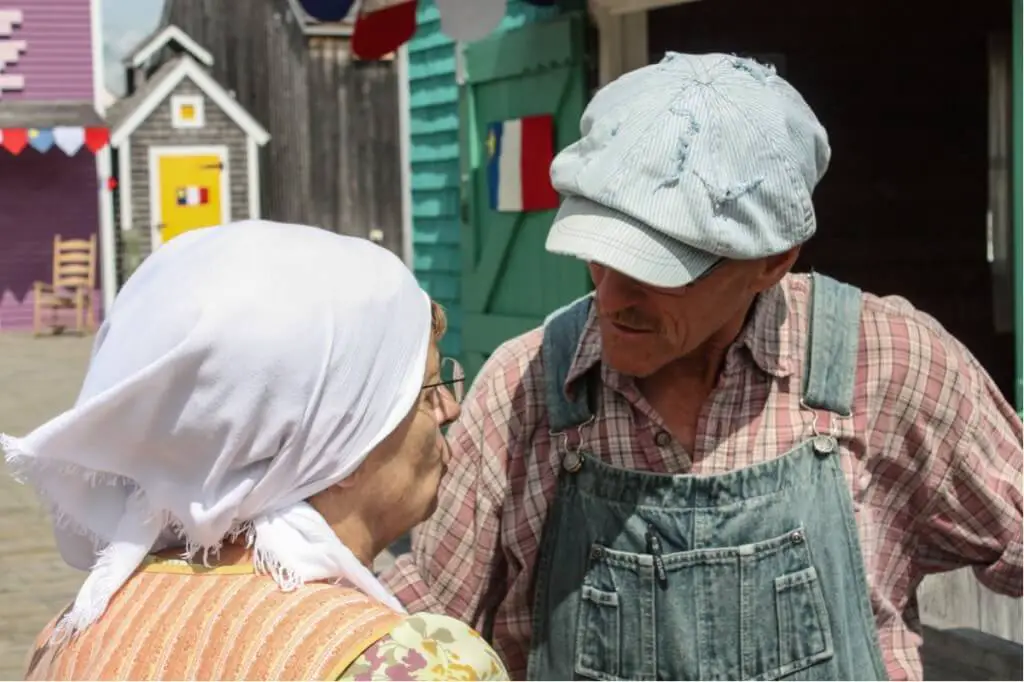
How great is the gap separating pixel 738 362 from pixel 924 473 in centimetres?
29

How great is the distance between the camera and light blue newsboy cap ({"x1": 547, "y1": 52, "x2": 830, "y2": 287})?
1941 millimetres

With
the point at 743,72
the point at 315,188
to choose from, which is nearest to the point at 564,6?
the point at 743,72

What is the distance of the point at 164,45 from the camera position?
22578 millimetres

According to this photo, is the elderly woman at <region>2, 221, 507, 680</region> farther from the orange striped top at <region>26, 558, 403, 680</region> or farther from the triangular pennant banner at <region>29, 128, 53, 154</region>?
the triangular pennant banner at <region>29, 128, 53, 154</region>

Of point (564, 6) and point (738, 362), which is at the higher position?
point (564, 6)

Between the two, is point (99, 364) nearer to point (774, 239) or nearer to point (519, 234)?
point (774, 239)

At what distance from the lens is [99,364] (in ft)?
5.20

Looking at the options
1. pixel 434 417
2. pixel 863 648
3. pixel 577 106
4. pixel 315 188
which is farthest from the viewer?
pixel 315 188

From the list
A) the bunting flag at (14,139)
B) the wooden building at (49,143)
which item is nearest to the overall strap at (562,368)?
the wooden building at (49,143)

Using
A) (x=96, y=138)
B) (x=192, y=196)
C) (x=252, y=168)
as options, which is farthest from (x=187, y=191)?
(x=96, y=138)

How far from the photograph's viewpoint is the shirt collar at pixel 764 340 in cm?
212

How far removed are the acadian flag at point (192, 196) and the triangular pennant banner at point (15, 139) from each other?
2.15 metres

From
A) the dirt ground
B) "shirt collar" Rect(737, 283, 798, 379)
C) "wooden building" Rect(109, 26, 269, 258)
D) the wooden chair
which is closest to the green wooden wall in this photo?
the dirt ground

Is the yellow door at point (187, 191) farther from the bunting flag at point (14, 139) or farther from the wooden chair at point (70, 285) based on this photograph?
the bunting flag at point (14, 139)
